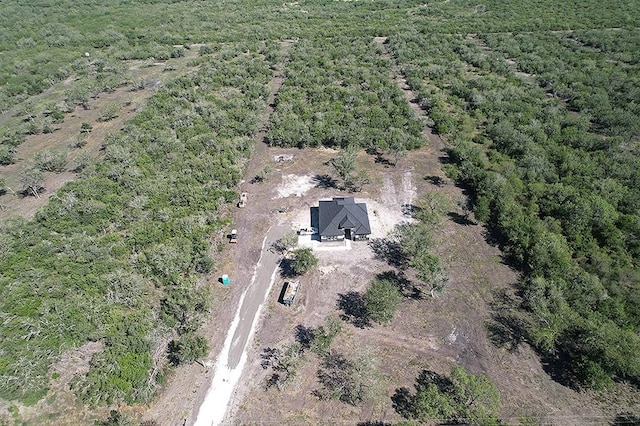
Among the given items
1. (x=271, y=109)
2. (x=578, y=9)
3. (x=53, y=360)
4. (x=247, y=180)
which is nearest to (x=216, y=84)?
(x=271, y=109)

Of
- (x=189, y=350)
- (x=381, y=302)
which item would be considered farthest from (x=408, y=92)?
(x=189, y=350)

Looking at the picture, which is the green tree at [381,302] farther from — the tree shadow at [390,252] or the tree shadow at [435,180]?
the tree shadow at [435,180]

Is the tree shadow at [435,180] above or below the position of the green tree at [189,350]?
above

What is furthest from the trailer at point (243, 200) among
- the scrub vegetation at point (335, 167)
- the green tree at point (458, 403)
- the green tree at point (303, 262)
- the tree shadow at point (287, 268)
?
the green tree at point (458, 403)

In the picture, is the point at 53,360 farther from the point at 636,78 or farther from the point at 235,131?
the point at 636,78

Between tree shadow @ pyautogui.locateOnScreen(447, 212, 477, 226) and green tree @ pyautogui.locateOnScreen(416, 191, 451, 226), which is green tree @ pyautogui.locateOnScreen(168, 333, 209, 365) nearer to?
green tree @ pyautogui.locateOnScreen(416, 191, 451, 226)

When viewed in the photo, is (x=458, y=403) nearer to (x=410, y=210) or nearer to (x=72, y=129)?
(x=410, y=210)

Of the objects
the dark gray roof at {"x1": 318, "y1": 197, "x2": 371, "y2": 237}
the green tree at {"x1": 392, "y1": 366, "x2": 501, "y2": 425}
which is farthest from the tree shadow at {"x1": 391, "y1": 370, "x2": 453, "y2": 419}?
the dark gray roof at {"x1": 318, "y1": 197, "x2": 371, "y2": 237}
